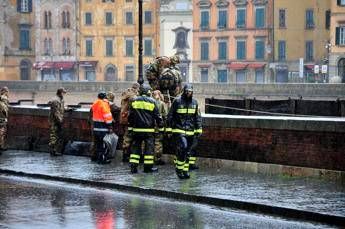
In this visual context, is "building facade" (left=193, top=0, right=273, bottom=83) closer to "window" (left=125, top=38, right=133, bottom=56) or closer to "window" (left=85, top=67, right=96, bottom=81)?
"window" (left=125, top=38, right=133, bottom=56)

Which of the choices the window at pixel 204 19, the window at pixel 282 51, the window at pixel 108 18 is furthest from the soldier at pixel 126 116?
the window at pixel 108 18

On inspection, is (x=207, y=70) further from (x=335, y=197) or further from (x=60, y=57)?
(x=335, y=197)

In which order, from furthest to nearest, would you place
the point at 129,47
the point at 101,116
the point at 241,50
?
1. the point at 129,47
2. the point at 241,50
3. the point at 101,116

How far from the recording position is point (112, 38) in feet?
332

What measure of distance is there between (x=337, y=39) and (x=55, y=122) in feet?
197

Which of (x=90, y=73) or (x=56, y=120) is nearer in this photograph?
(x=56, y=120)

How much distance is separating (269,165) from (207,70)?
255ft

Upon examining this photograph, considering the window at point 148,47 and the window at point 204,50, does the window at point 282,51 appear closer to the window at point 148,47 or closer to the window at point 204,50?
the window at point 204,50

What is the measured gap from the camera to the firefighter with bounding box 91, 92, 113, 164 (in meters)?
19.1

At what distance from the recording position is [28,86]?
7131 cm

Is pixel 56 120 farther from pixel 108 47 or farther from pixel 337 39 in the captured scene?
pixel 108 47

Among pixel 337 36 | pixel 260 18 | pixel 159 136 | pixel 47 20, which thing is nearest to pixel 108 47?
pixel 47 20

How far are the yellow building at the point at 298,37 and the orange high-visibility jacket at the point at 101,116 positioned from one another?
227 feet

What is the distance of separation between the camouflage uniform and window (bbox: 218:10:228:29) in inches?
2907
